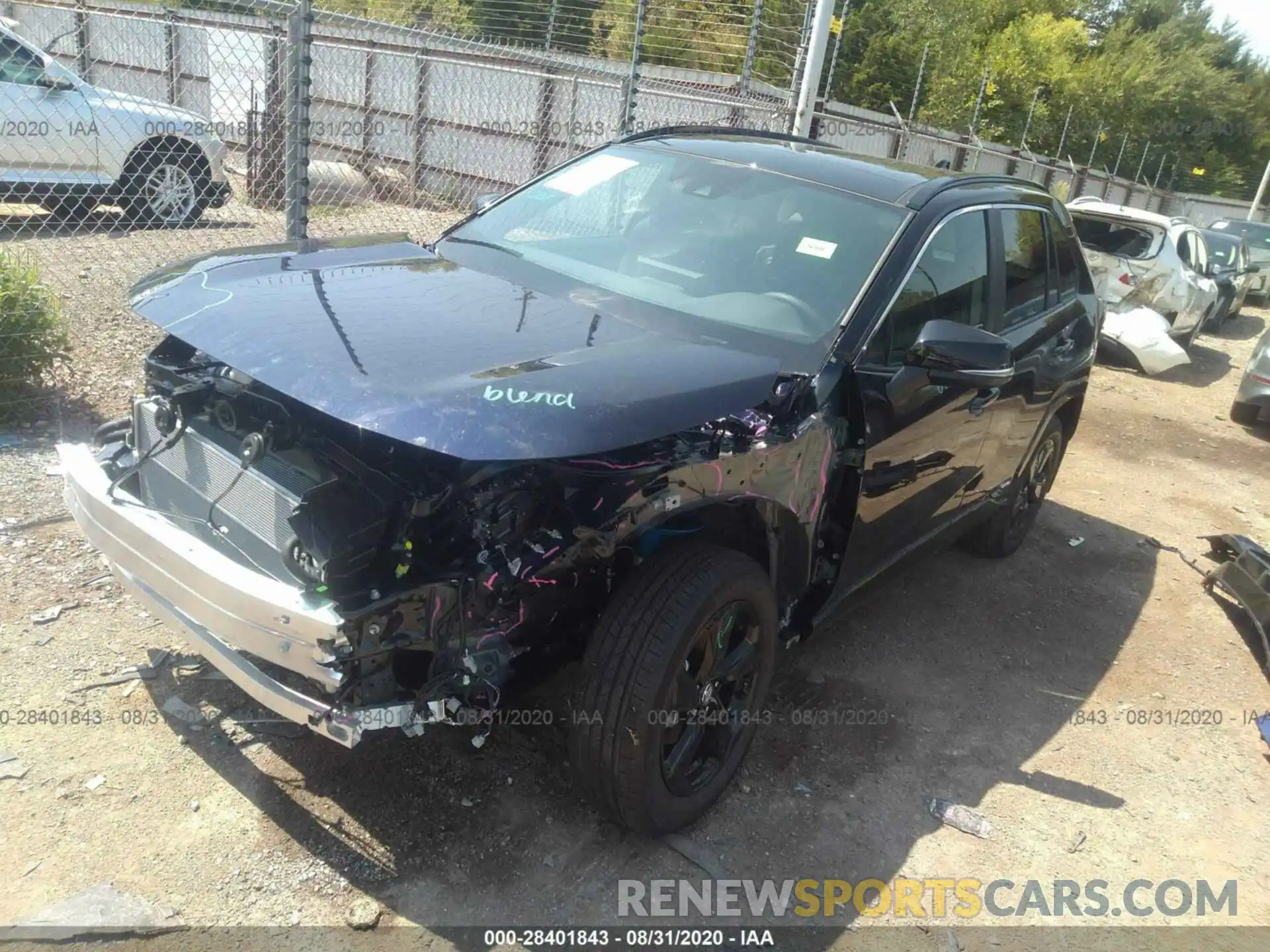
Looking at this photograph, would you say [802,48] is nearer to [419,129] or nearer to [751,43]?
[751,43]

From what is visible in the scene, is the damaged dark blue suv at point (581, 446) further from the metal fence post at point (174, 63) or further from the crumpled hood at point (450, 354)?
the metal fence post at point (174, 63)

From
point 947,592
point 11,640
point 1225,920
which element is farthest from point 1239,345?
point 11,640

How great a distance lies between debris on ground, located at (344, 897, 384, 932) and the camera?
2445 millimetres

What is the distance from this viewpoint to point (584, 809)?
2951 millimetres

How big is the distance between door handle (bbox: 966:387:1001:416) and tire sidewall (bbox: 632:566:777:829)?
4.53 ft

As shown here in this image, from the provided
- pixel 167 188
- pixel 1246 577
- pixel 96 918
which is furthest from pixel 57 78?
pixel 1246 577

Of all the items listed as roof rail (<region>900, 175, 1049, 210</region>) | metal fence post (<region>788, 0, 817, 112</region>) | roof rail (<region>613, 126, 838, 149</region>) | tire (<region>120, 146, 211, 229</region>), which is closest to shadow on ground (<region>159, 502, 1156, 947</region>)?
roof rail (<region>900, 175, 1049, 210</region>)

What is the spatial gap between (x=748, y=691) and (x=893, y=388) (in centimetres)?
111

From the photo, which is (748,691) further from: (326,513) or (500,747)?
(326,513)

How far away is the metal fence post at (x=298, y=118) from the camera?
470 cm

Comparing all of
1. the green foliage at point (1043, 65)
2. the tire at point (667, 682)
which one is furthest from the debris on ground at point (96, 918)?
the green foliage at point (1043, 65)

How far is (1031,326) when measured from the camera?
14.0 ft

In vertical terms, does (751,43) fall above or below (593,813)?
above
